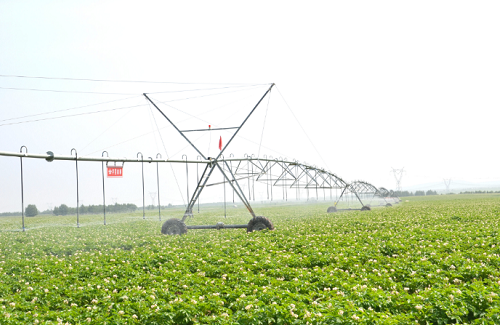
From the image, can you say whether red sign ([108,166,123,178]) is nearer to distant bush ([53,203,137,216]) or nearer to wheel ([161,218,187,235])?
wheel ([161,218,187,235])

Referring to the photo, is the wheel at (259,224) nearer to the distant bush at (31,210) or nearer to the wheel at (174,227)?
the wheel at (174,227)

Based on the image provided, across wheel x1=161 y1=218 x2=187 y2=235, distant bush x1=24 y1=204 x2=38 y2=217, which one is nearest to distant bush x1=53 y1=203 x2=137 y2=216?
distant bush x1=24 y1=204 x2=38 y2=217

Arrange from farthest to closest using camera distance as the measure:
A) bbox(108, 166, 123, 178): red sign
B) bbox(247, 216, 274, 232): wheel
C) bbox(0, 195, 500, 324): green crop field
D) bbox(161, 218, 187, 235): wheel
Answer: bbox(161, 218, 187, 235): wheel, bbox(247, 216, 274, 232): wheel, bbox(108, 166, 123, 178): red sign, bbox(0, 195, 500, 324): green crop field

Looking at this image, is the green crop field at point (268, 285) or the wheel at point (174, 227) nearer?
the green crop field at point (268, 285)

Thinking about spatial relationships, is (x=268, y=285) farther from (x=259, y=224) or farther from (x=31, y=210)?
(x=31, y=210)

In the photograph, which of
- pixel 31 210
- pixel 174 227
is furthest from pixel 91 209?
pixel 174 227

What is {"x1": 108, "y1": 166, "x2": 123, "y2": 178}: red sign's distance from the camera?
18.5m

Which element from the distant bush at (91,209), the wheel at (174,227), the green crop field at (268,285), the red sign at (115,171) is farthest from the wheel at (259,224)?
the distant bush at (91,209)

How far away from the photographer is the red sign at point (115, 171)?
728 inches

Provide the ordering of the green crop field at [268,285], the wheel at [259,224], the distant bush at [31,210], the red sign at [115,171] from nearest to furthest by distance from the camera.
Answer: the green crop field at [268,285] → the red sign at [115,171] → the wheel at [259,224] → the distant bush at [31,210]

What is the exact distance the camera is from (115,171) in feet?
61.3

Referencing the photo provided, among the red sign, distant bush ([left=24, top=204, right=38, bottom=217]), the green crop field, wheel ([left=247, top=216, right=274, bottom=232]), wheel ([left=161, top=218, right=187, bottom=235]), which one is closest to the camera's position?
the green crop field

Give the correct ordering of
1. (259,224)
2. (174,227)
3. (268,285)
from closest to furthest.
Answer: (268,285)
(259,224)
(174,227)

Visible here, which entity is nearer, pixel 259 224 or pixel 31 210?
pixel 259 224
